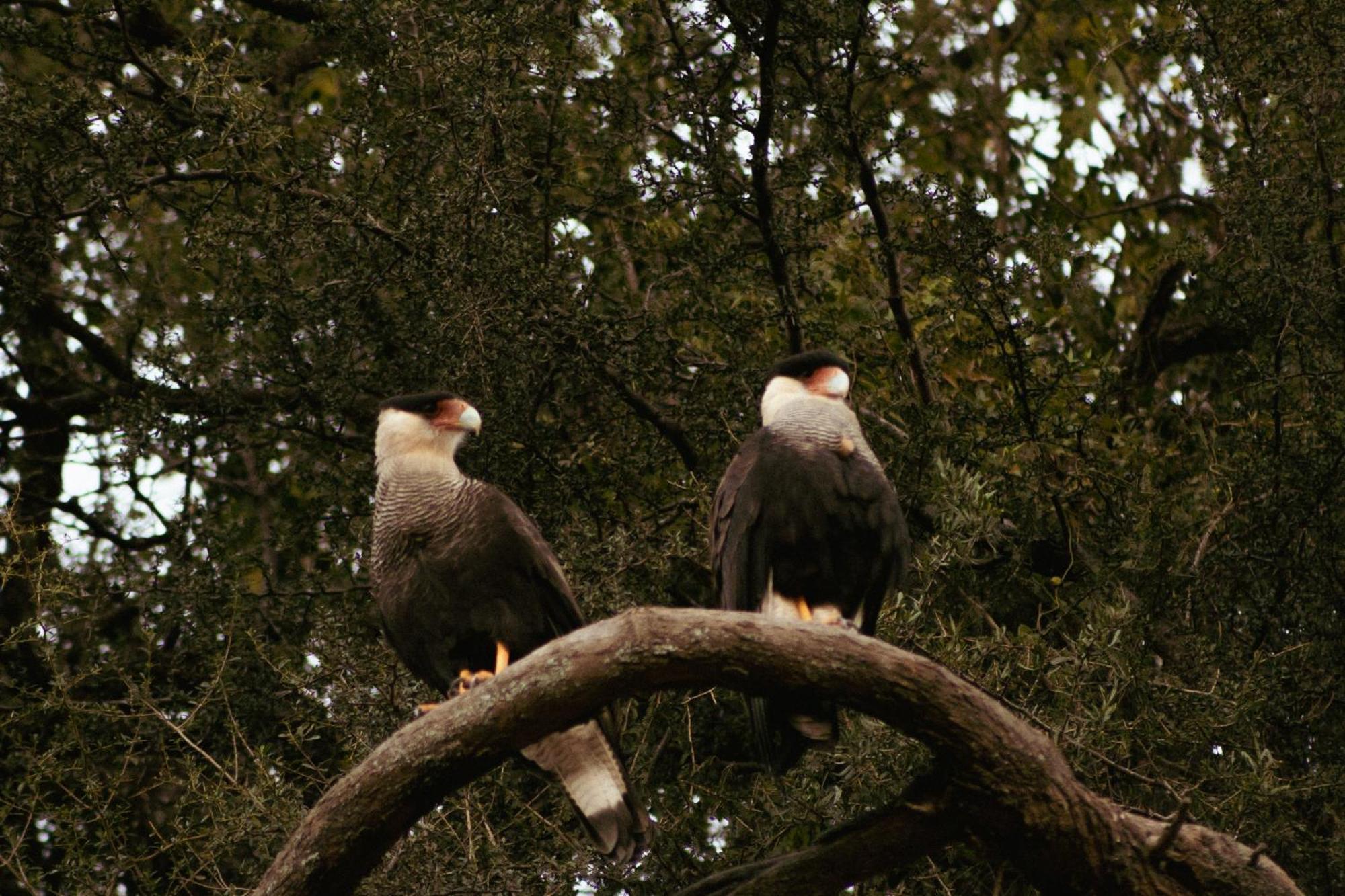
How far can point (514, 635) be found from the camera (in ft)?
15.8

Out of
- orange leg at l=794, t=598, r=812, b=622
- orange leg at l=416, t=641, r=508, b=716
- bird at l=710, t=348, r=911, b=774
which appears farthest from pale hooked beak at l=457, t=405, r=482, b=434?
orange leg at l=794, t=598, r=812, b=622

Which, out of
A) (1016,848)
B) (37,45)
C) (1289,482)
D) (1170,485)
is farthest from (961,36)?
(1016,848)

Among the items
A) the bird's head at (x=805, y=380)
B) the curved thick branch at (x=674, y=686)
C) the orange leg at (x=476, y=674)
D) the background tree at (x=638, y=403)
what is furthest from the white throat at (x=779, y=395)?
the curved thick branch at (x=674, y=686)

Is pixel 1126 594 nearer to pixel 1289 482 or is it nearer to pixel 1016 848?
pixel 1289 482

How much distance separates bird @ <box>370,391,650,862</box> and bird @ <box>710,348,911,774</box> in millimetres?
537

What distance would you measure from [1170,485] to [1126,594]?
0.99 meters

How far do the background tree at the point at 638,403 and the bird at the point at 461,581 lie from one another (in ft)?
1.35

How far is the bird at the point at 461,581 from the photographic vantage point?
473 cm

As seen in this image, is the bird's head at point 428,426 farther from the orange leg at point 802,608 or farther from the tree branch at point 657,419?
the orange leg at point 802,608

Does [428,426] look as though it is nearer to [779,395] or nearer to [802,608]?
[779,395]

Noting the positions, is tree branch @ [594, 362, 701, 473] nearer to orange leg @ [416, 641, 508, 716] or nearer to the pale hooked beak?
the pale hooked beak

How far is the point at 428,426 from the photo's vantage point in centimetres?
505

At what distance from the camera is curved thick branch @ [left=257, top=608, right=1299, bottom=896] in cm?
343

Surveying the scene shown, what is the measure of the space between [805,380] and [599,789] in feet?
4.82
